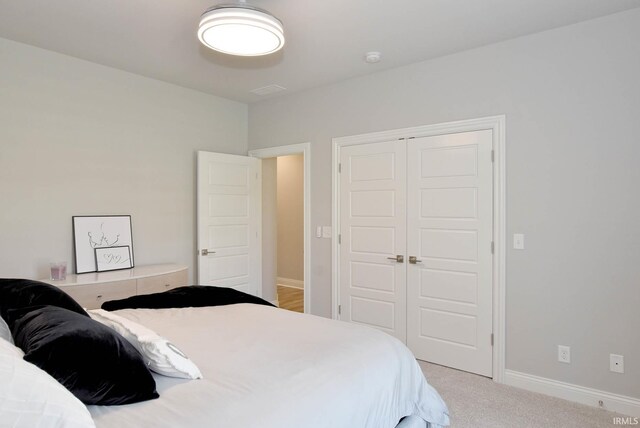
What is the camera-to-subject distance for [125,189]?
3.88 meters

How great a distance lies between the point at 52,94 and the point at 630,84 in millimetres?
4518

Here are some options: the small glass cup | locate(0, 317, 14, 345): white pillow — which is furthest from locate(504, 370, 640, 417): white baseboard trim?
the small glass cup

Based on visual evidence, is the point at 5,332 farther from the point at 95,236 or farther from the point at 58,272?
the point at 95,236

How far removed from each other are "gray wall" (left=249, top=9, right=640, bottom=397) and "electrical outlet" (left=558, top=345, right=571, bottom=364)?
1.2 inches

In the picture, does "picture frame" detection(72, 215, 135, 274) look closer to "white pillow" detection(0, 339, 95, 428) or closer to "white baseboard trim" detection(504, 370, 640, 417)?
"white pillow" detection(0, 339, 95, 428)

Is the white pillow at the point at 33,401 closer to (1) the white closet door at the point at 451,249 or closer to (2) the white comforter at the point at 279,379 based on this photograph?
(2) the white comforter at the point at 279,379

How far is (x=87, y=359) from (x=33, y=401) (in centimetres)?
31

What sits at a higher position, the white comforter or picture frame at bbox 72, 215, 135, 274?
picture frame at bbox 72, 215, 135, 274

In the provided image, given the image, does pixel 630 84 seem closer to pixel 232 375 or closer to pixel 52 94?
pixel 232 375

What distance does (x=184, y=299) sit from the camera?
8.65 feet

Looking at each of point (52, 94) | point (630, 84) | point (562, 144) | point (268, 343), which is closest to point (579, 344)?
point (562, 144)

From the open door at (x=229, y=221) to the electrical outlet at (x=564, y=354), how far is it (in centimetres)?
331

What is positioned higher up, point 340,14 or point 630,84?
point 340,14

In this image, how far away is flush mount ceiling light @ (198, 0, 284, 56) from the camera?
7.05 ft
